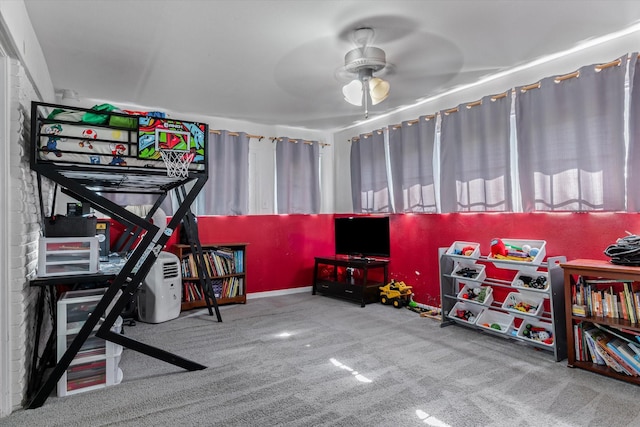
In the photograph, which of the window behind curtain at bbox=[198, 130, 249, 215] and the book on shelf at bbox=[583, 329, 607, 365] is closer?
the book on shelf at bbox=[583, 329, 607, 365]

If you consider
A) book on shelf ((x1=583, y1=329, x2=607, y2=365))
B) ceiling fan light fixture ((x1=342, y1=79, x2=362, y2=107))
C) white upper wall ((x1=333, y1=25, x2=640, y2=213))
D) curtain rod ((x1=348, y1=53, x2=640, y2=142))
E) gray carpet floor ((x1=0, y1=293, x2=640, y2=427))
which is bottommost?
gray carpet floor ((x1=0, y1=293, x2=640, y2=427))

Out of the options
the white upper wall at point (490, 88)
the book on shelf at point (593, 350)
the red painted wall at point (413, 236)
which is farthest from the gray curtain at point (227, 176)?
the book on shelf at point (593, 350)

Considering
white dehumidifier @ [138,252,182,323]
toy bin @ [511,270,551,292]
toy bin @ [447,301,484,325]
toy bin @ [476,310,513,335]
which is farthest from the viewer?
white dehumidifier @ [138,252,182,323]

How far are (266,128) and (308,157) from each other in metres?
0.73

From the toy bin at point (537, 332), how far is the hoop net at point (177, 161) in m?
2.92

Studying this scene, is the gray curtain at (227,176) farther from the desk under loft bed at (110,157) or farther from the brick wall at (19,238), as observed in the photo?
the brick wall at (19,238)

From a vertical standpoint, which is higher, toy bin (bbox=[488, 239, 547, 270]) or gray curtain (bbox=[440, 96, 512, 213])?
gray curtain (bbox=[440, 96, 512, 213])

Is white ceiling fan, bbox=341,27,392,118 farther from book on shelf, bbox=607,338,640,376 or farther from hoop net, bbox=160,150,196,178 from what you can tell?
book on shelf, bbox=607,338,640,376

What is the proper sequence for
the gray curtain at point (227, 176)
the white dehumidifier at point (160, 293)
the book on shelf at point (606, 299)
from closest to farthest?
the book on shelf at point (606, 299) → the white dehumidifier at point (160, 293) → the gray curtain at point (227, 176)

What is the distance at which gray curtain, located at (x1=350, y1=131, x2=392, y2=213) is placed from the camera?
4832 millimetres

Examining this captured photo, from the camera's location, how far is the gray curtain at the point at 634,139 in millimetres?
2619

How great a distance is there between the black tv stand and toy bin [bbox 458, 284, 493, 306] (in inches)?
48.4

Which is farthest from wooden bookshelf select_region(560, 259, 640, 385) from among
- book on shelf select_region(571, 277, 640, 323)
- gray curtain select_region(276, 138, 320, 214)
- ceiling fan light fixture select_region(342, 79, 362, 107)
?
gray curtain select_region(276, 138, 320, 214)

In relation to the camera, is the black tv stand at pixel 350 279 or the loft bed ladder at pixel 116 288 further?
the black tv stand at pixel 350 279
